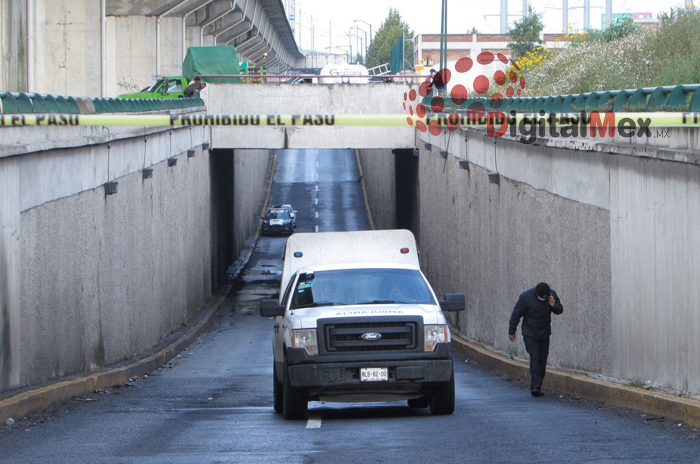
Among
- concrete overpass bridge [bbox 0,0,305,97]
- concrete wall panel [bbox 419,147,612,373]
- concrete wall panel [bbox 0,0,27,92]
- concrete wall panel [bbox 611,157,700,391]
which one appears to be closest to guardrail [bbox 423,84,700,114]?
concrete wall panel [bbox 611,157,700,391]

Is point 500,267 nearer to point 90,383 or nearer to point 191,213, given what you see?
point 90,383

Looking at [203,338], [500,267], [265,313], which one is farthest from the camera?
[203,338]

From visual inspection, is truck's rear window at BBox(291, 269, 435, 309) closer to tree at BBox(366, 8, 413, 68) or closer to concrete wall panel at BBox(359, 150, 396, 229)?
concrete wall panel at BBox(359, 150, 396, 229)

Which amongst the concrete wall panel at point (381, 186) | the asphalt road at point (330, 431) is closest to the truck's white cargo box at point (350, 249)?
the asphalt road at point (330, 431)

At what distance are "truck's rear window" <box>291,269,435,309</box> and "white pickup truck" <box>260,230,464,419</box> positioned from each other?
0.04 ft

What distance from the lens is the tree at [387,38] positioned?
13288 centimetres

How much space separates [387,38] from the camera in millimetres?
135375

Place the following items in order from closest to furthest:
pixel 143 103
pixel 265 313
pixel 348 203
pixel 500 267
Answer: pixel 265 313 → pixel 500 267 → pixel 143 103 → pixel 348 203

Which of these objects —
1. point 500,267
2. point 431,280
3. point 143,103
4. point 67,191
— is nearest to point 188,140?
point 143,103

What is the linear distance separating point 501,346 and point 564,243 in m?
5.38

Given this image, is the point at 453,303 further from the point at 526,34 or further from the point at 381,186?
the point at 526,34

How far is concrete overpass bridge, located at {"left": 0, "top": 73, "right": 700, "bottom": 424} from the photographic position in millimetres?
10781

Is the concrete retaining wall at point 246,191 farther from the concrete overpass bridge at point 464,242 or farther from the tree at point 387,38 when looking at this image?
the tree at point 387,38

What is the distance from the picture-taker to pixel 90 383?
13969 mm
